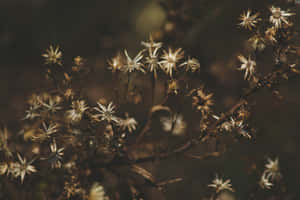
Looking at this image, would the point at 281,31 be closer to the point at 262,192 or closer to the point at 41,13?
the point at 262,192

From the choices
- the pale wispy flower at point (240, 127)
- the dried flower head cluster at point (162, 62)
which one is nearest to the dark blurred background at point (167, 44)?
the dried flower head cluster at point (162, 62)

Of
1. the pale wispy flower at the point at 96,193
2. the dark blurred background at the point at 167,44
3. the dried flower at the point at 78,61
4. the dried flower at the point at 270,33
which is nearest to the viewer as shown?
the dried flower at the point at 270,33

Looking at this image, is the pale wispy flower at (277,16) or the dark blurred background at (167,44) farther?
the dark blurred background at (167,44)

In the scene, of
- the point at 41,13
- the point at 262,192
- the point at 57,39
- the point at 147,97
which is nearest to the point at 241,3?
the point at 147,97

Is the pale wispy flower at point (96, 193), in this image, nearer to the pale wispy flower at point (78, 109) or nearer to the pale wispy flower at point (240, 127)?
the pale wispy flower at point (78, 109)

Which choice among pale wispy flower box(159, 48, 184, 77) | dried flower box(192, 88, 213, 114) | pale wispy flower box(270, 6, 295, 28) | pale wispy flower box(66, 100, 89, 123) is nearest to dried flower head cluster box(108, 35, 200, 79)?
pale wispy flower box(159, 48, 184, 77)

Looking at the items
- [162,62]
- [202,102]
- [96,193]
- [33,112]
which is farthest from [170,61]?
[96,193]

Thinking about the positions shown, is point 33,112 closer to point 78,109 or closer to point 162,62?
point 78,109

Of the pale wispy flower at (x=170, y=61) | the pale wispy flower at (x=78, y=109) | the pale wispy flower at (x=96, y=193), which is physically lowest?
the pale wispy flower at (x=96, y=193)
